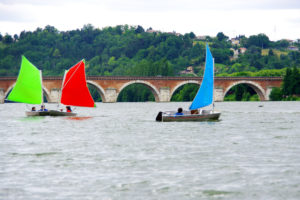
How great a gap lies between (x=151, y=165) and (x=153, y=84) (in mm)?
117823

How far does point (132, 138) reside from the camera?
4147 centimetres

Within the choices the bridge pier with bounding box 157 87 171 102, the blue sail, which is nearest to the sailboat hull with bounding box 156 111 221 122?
the blue sail

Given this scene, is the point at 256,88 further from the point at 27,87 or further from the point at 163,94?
the point at 27,87

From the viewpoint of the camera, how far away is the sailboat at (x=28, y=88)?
215 feet

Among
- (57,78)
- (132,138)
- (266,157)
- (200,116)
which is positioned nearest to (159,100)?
(57,78)

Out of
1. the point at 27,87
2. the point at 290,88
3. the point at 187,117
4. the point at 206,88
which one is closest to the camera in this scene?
the point at 187,117

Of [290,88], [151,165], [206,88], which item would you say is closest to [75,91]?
[206,88]

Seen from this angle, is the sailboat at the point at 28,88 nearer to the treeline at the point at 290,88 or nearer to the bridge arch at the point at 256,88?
the treeline at the point at 290,88

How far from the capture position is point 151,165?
27.6m

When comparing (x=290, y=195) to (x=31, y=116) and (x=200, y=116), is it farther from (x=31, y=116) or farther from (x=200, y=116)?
(x=31, y=116)

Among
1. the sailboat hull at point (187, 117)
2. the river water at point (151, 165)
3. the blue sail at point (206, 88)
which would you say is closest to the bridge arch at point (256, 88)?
the blue sail at point (206, 88)

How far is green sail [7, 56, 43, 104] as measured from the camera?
65438 millimetres

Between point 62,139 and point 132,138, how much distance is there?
15.7ft

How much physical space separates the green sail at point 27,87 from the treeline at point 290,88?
84.7m
